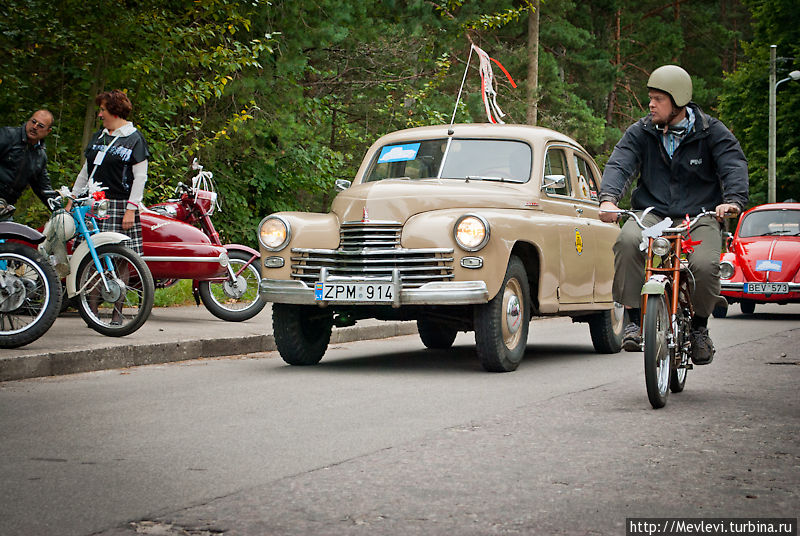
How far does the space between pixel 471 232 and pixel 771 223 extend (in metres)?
10.9

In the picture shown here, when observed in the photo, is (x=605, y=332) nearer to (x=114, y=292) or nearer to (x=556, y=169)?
(x=556, y=169)

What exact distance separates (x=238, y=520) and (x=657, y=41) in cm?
4651

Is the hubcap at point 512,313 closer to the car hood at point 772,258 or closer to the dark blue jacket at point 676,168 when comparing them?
the dark blue jacket at point 676,168

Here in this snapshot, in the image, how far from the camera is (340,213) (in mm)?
8695

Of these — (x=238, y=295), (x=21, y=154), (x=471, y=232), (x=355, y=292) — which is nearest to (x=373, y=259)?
(x=355, y=292)

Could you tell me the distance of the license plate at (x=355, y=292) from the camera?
8.12m

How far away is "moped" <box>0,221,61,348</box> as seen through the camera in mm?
8227

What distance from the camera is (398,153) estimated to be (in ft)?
32.7

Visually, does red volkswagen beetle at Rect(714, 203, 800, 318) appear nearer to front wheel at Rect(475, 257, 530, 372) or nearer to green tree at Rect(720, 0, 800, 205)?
front wheel at Rect(475, 257, 530, 372)

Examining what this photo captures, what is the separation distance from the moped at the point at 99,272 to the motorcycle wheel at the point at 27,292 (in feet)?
3.08

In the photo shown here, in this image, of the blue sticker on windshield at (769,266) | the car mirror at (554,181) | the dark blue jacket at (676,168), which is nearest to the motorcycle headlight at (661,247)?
the dark blue jacket at (676,168)

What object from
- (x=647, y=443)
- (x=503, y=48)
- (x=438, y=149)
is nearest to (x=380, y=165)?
(x=438, y=149)

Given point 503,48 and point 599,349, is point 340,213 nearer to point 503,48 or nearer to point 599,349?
point 599,349

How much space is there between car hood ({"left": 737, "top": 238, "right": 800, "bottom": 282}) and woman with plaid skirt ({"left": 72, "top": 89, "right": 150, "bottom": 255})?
33.0ft
